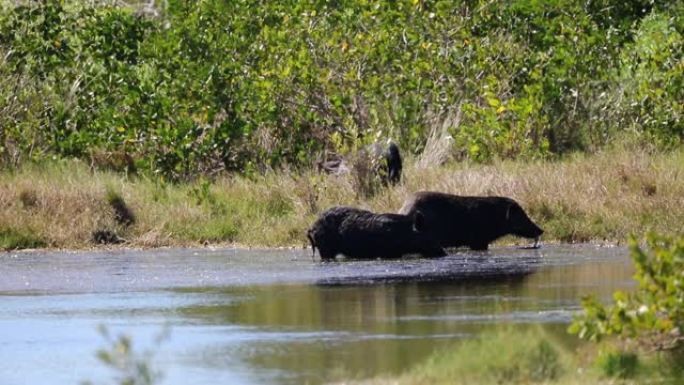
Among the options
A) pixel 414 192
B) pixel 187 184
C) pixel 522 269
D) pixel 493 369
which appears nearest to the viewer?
pixel 493 369

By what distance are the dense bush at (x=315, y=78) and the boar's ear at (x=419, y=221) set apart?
14.9ft

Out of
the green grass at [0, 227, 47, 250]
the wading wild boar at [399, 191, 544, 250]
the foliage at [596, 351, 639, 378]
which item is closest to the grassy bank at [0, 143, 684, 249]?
the green grass at [0, 227, 47, 250]

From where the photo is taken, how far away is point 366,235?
19672 mm

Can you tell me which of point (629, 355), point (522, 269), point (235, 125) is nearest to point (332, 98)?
point (235, 125)

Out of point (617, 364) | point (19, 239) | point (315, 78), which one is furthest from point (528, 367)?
point (315, 78)

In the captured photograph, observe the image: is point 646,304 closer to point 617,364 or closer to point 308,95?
point 617,364

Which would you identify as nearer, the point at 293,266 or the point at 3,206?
the point at 293,266

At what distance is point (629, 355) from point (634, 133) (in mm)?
14179

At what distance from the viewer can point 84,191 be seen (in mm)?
22719

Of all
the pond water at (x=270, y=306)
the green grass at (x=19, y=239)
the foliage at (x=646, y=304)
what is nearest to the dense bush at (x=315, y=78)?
the green grass at (x=19, y=239)

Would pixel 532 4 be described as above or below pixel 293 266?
above

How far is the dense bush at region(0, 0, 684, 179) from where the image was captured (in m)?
25.3

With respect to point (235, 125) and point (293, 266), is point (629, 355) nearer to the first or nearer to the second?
point (293, 266)

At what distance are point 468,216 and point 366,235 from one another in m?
1.42
